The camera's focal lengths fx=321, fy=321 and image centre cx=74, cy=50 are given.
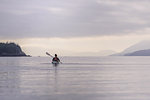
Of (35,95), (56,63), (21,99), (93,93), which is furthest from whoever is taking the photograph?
(56,63)

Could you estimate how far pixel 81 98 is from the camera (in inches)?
1425

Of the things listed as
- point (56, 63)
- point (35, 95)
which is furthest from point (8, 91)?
point (56, 63)

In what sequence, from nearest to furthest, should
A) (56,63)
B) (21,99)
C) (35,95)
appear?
(21,99)
(35,95)
(56,63)

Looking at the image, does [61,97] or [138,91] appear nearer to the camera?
[61,97]

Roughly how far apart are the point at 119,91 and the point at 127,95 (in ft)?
12.2

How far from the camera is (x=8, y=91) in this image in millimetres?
41906

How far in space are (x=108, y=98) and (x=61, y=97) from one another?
5.42 metres

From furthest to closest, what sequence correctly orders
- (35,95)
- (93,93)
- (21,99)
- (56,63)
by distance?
(56,63) → (93,93) → (35,95) → (21,99)

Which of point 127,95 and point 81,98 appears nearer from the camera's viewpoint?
point 81,98

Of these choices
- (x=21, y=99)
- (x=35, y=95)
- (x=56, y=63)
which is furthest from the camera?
(x=56, y=63)

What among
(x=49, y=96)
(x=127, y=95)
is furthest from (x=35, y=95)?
(x=127, y=95)

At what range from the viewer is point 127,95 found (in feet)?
128

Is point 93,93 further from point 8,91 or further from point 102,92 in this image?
point 8,91

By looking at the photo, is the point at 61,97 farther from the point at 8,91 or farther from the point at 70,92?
the point at 8,91
